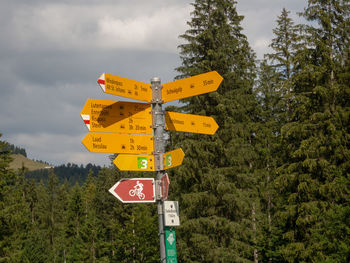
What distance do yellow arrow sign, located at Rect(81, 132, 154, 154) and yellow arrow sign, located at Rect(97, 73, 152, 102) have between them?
2.12ft

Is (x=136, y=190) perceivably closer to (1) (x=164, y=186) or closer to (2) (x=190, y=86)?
(1) (x=164, y=186)

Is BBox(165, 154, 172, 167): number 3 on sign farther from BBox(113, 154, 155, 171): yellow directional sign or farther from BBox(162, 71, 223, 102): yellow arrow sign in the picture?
BBox(162, 71, 223, 102): yellow arrow sign

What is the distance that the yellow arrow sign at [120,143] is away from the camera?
6793 mm

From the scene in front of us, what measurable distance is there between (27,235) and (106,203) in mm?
16656

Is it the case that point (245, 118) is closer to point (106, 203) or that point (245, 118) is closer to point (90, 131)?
point (90, 131)

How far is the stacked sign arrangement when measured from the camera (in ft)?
21.6

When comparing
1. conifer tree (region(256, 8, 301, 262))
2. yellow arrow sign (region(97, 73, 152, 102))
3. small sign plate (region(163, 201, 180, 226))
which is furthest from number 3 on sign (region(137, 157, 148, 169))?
conifer tree (region(256, 8, 301, 262))

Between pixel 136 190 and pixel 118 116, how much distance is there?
1.26 metres

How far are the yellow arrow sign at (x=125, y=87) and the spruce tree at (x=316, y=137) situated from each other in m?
13.5

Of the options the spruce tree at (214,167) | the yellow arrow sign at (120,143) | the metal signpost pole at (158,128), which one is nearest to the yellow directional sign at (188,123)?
the metal signpost pole at (158,128)

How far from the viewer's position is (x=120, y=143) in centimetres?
692

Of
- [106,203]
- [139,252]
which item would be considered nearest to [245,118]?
[139,252]

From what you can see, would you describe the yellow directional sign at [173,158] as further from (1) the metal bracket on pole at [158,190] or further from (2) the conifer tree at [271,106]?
(2) the conifer tree at [271,106]

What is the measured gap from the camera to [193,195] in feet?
70.6
